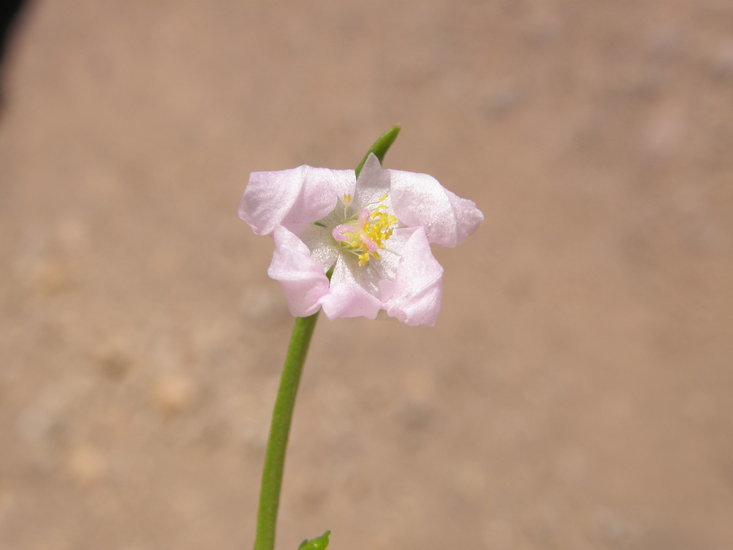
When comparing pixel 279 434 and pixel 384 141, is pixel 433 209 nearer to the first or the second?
pixel 384 141

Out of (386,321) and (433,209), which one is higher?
(386,321)

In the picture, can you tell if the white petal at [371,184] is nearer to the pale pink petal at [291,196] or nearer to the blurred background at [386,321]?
the pale pink petal at [291,196]

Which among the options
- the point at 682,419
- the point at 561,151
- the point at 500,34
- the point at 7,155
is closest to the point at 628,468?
the point at 682,419

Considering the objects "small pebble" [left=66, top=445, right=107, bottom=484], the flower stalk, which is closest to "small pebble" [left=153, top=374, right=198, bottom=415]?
"small pebble" [left=66, top=445, right=107, bottom=484]

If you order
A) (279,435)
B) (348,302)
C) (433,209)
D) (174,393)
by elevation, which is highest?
(174,393)

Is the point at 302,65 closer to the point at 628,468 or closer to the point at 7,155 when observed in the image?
the point at 7,155

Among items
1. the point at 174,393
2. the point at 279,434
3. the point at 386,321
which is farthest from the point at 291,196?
the point at 174,393
